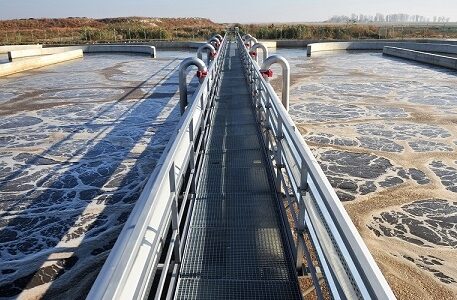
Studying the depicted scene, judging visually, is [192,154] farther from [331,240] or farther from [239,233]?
[331,240]

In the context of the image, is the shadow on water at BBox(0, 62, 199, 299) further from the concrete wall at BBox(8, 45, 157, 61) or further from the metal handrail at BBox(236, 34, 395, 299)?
the concrete wall at BBox(8, 45, 157, 61)

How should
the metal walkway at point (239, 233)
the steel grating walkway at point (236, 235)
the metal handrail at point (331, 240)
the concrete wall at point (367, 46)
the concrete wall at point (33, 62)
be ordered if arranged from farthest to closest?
the concrete wall at point (367, 46), the concrete wall at point (33, 62), the steel grating walkway at point (236, 235), the metal walkway at point (239, 233), the metal handrail at point (331, 240)

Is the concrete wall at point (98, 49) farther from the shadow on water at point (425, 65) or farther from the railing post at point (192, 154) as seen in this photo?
the railing post at point (192, 154)

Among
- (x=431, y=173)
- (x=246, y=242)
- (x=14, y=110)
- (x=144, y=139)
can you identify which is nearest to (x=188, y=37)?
(x=14, y=110)

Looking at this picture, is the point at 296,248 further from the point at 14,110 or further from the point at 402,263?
the point at 14,110

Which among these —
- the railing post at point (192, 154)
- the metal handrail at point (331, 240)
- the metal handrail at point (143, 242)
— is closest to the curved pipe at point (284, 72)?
the railing post at point (192, 154)

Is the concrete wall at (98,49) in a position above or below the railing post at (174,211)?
above
